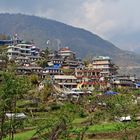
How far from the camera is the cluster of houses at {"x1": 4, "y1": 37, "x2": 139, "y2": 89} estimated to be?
93750 mm

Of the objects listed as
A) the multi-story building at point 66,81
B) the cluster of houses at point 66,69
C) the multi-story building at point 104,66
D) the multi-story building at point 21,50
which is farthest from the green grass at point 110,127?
the multi-story building at point 104,66

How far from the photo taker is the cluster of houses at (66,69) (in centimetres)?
9375

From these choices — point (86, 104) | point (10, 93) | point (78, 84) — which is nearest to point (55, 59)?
point (78, 84)

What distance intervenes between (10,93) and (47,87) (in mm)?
38659

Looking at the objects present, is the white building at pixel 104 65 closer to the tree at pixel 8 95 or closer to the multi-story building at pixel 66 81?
the multi-story building at pixel 66 81

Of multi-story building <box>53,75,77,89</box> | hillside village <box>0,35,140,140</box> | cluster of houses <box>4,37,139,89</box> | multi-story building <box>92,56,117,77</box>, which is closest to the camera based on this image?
hillside village <box>0,35,140,140</box>

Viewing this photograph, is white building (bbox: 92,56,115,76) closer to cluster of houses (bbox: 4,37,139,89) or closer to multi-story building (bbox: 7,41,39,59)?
cluster of houses (bbox: 4,37,139,89)

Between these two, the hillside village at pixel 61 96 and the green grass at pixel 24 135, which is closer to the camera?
the hillside village at pixel 61 96

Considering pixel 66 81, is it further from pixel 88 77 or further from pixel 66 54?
pixel 66 54

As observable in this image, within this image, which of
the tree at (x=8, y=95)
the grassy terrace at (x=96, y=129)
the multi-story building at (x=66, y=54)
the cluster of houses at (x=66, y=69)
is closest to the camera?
the tree at (x=8, y=95)

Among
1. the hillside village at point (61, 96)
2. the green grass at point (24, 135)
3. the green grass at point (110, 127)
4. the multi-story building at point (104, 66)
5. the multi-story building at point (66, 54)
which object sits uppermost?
the multi-story building at point (66, 54)

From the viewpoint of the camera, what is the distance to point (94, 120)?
5716 centimetres

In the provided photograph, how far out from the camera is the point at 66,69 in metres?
106

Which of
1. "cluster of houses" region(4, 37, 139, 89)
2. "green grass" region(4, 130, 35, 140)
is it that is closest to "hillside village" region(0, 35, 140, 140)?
"cluster of houses" region(4, 37, 139, 89)
